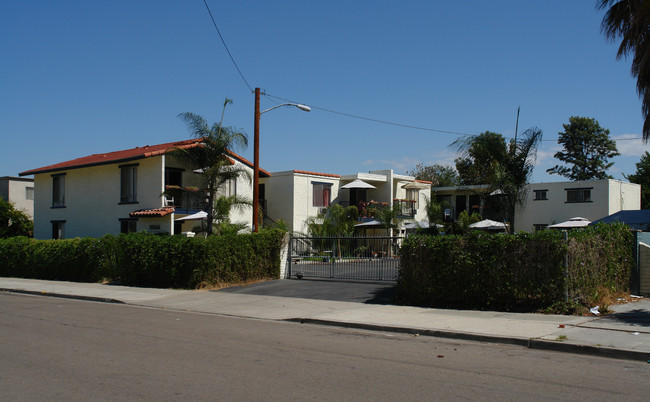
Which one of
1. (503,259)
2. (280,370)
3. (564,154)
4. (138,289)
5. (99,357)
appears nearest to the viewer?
(280,370)

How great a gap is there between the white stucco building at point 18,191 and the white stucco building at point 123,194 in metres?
11.0

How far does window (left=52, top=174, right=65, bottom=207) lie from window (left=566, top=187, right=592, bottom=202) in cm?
3395

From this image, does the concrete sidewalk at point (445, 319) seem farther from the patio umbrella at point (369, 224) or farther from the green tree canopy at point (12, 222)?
the green tree canopy at point (12, 222)

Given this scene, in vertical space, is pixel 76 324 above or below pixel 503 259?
below

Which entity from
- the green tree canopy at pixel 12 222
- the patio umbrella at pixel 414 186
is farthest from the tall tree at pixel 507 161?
the green tree canopy at pixel 12 222

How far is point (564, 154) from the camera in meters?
63.2

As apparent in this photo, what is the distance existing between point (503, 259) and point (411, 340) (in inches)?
157

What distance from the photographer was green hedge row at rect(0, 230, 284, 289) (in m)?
19.4

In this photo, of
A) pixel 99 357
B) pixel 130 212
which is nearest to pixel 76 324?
pixel 99 357

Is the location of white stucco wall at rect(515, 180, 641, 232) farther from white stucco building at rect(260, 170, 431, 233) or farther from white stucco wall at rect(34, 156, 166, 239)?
white stucco wall at rect(34, 156, 166, 239)

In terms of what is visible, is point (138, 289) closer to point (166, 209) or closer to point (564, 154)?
point (166, 209)

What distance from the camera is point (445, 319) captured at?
1220 centimetres

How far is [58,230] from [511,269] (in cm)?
2928

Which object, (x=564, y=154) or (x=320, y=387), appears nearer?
(x=320, y=387)
